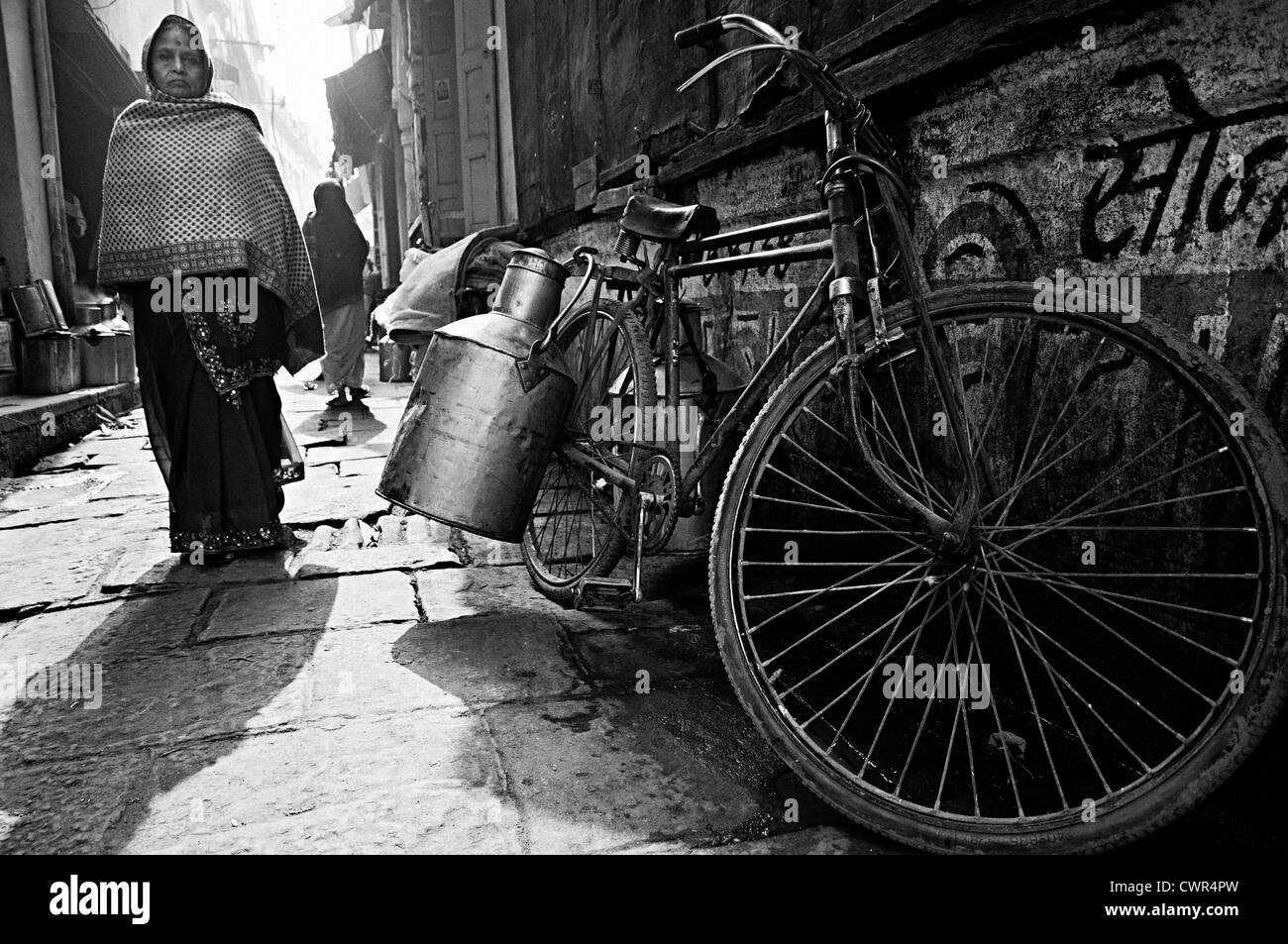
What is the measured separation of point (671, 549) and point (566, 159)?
549cm

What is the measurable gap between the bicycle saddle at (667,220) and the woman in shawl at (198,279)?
1.95 meters

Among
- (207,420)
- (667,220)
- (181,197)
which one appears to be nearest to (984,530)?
(667,220)

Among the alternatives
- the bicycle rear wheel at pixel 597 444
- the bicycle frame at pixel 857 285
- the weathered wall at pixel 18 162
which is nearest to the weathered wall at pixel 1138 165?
the bicycle frame at pixel 857 285

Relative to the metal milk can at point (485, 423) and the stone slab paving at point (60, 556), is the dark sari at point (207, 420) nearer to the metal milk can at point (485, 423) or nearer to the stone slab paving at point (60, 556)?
the stone slab paving at point (60, 556)

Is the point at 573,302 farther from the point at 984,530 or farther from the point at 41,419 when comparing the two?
the point at 41,419

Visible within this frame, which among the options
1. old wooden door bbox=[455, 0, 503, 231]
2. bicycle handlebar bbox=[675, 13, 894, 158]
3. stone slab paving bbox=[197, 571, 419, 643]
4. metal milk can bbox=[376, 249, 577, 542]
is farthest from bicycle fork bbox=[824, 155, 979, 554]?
old wooden door bbox=[455, 0, 503, 231]

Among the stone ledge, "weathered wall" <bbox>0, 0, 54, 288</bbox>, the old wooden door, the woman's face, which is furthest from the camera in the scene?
the old wooden door

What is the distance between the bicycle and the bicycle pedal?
1cm

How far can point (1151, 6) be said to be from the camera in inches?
74.3

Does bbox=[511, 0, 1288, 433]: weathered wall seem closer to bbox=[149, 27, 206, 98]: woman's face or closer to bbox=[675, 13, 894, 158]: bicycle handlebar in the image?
bbox=[675, 13, 894, 158]: bicycle handlebar

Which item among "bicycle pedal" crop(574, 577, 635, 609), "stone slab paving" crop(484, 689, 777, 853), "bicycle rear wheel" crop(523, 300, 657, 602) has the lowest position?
"stone slab paving" crop(484, 689, 777, 853)

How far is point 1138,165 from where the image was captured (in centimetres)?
196

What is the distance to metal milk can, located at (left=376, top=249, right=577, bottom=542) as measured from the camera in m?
2.78
